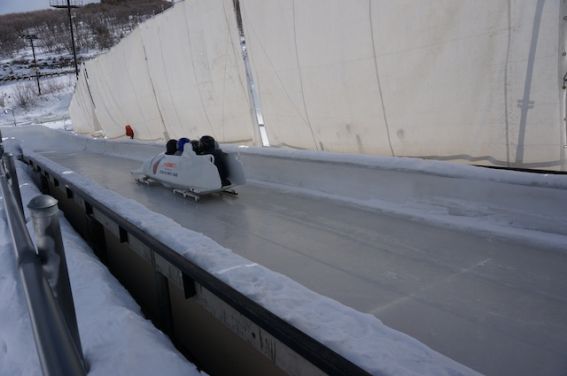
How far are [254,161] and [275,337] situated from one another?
12.4 ft

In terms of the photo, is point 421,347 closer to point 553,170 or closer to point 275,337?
point 275,337

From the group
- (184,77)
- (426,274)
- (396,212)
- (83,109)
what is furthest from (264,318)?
(83,109)

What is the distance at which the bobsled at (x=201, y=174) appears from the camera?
4.09 meters

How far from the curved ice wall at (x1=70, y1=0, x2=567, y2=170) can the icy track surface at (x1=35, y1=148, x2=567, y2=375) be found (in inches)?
53.9

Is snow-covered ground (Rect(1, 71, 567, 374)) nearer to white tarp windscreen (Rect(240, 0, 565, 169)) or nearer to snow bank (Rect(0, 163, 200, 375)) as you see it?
snow bank (Rect(0, 163, 200, 375))

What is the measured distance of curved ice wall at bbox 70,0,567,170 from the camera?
11.0ft

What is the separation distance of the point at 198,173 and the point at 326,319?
2.92 metres

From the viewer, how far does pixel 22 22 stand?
193ft

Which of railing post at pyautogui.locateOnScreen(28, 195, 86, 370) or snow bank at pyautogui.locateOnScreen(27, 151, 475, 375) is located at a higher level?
railing post at pyautogui.locateOnScreen(28, 195, 86, 370)

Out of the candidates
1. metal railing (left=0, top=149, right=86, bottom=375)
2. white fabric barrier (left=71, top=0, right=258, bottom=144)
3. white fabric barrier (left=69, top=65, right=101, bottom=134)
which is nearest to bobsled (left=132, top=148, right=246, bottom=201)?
metal railing (left=0, top=149, right=86, bottom=375)

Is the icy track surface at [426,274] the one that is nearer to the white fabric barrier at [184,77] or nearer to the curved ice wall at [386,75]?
the curved ice wall at [386,75]

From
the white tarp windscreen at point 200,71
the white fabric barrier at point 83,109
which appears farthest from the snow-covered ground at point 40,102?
the white tarp windscreen at point 200,71

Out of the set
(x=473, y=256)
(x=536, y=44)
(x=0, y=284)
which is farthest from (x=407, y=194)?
(x=0, y=284)

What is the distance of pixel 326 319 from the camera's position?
5.01 feet
